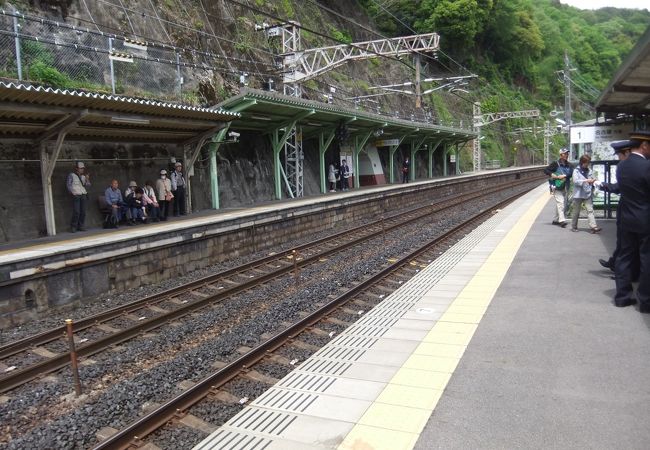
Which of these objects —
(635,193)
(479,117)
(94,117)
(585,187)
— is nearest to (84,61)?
(94,117)

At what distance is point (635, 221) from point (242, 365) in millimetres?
4792

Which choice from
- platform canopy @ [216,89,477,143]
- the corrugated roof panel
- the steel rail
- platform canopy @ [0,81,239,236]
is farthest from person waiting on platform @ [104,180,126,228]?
platform canopy @ [216,89,477,143]

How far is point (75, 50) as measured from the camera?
14.7 meters

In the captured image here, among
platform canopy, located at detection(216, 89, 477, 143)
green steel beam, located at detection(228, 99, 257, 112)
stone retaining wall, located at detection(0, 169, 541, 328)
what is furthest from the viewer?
platform canopy, located at detection(216, 89, 477, 143)

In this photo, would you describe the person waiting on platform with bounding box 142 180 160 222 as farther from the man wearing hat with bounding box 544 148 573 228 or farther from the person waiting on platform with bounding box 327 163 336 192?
the person waiting on platform with bounding box 327 163 336 192

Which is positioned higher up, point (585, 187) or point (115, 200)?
point (115, 200)

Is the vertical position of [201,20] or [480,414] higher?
[201,20]

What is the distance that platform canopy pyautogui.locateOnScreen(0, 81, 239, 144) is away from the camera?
9.86 m

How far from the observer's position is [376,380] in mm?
4836

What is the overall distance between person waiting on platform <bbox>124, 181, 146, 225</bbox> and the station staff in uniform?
11712 mm

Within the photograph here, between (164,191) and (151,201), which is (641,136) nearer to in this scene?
(151,201)

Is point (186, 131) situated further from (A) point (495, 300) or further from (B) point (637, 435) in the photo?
(B) point (637, 435)

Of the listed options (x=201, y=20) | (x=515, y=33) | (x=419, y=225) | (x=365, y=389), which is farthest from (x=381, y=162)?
(x=515, y=33)

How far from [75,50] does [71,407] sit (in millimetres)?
12649
